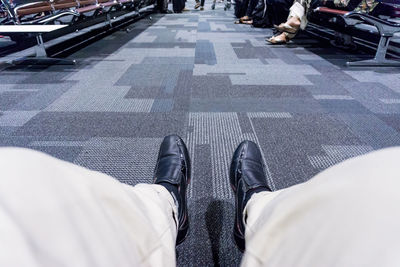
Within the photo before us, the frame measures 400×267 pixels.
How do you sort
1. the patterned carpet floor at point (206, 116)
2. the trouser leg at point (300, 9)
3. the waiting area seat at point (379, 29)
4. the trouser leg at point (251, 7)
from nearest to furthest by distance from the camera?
the patterned carpet floor at point (206, 116) < the waiting area seat at point (379, 29) < the trouser leg at point (300, 9) < the trouser leg at point (251, 7)

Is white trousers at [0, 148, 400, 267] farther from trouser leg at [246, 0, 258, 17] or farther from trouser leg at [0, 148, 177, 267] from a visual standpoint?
trouser leg at [246, 0, 258, 17]

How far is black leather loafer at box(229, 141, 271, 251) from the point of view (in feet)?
2.11

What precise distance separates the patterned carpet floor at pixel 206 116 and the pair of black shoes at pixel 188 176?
6 centimetres

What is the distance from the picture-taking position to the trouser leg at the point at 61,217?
22 cm

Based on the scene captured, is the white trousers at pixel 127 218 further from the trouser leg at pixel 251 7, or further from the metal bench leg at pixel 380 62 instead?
the trouser leg at pixel 251 7

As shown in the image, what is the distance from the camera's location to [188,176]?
0.85m

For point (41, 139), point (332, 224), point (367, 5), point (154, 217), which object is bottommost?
point (41, 139)

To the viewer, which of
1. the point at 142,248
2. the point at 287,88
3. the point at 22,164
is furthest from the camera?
the point at 287,88

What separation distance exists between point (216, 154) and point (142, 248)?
2.17ft

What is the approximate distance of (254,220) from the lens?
0.46 m

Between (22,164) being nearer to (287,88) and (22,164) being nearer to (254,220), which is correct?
(254,220)

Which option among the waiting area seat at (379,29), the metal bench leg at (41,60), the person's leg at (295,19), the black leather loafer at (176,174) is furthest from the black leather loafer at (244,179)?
the person's leg at (295,19)

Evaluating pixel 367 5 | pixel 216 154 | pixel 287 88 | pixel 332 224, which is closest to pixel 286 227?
pixel 332 224

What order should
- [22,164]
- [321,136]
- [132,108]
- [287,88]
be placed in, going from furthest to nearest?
[287,88], [132,108], [321,136], [22,164]
